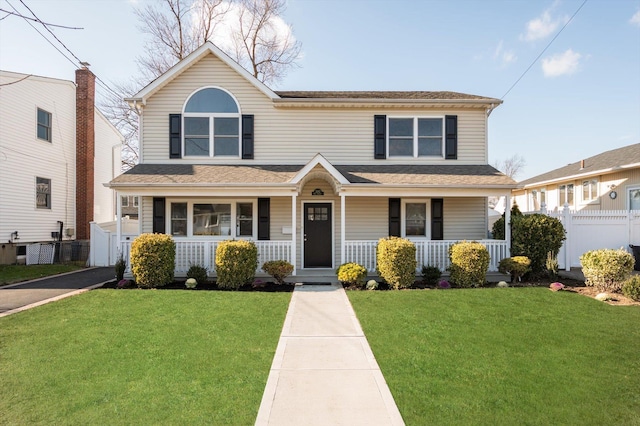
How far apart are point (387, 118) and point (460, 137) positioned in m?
2.74

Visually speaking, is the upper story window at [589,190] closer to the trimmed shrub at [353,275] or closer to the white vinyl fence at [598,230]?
the white vinyl fence at [598,230]

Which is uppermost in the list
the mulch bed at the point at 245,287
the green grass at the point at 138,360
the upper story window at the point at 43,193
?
the upper story window at the point at 43,193

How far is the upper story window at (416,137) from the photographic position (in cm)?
1234

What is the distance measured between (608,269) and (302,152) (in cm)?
931

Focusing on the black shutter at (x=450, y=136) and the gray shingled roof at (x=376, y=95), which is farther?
the gray shingled roof at (x=376, y=95)

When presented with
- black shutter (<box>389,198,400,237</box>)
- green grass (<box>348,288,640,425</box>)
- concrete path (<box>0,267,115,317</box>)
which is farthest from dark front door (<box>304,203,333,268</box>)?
concrete path (<box>0,267,115,317</box>)

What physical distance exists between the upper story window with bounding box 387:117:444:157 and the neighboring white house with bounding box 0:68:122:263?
1375cm

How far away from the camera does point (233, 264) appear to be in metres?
9.20

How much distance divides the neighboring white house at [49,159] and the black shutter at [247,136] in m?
8.50

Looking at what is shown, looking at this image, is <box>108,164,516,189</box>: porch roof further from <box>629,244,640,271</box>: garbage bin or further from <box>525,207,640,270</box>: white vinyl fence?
<box>629,244,640,271</box>: garbage bin

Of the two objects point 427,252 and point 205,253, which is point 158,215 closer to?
point 205,253

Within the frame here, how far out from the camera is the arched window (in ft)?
39.5

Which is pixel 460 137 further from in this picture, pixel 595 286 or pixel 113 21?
pixel 113 21

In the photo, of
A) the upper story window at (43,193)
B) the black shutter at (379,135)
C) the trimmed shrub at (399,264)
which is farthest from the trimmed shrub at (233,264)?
the upper story window at (43,193)
